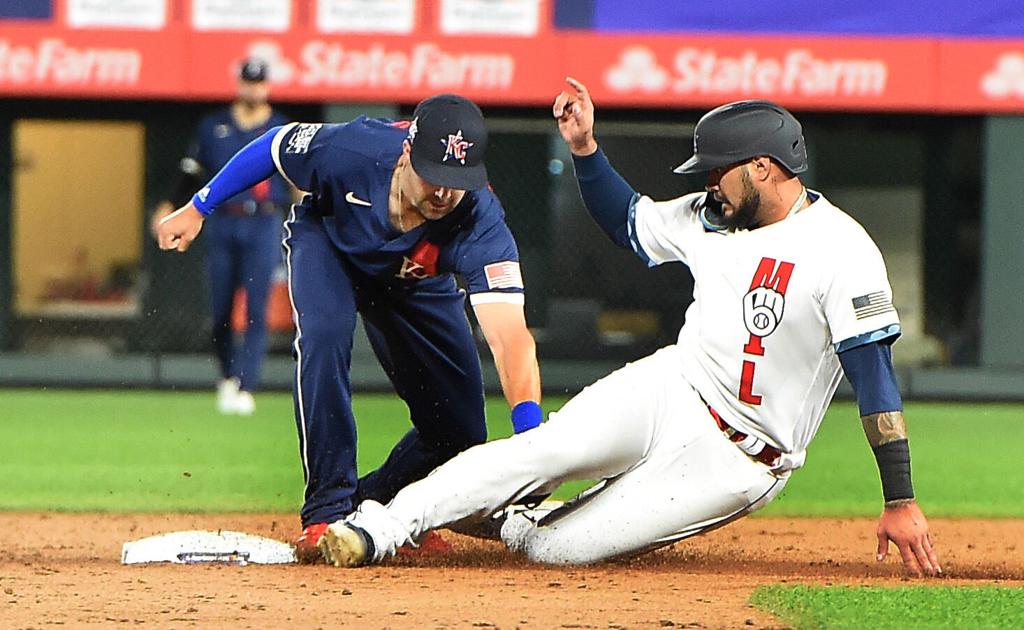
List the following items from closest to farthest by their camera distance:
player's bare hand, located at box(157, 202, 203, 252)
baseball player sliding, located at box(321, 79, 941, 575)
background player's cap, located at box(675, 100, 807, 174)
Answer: baseball player sliding, located at box(321, 79, 941, 575), background player's cap, located at box(675, 100, 807, 174), player's bare hand, located at box(157, 202, 203, 252)

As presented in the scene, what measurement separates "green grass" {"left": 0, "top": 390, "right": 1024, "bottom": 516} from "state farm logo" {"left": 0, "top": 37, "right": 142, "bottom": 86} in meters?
2.64

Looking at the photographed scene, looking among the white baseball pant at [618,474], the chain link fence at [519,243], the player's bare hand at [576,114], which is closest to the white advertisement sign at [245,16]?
the chain link fence at [519,243]

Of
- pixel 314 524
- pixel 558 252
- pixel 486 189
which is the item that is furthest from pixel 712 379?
pixel 558 252

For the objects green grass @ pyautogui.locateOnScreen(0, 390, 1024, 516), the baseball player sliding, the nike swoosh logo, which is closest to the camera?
the baseball player sliding

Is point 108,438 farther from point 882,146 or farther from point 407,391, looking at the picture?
point 882,146

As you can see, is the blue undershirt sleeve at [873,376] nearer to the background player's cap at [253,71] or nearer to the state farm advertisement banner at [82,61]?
the background player's cap at [253,71]

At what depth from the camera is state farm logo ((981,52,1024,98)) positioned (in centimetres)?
1423

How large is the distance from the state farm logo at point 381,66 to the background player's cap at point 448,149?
8.74 metres

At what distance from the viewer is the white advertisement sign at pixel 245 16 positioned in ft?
46.4

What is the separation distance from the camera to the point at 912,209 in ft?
50.9

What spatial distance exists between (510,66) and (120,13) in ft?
10.5

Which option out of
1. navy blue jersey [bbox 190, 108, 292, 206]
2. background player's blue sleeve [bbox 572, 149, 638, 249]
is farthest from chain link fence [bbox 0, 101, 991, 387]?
background player's blue sleeve [bbox 572, 149, 638, 249]

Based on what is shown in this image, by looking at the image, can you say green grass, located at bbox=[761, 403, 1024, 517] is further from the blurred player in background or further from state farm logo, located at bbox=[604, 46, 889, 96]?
the blurred player in background

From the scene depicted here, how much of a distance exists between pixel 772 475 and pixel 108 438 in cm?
568
